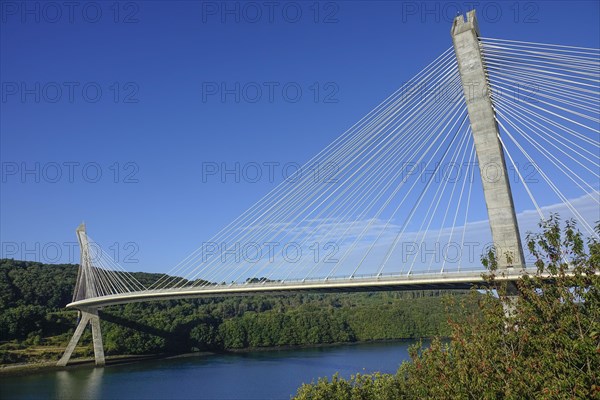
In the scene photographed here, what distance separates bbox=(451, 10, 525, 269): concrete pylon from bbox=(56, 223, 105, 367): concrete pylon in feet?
125

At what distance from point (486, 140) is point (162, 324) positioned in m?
44.0

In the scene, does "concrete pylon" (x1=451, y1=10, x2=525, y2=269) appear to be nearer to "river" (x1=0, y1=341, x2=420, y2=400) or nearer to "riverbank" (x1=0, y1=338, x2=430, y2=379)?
"river" (x1=0, y1=341, x2=420, y2=400)

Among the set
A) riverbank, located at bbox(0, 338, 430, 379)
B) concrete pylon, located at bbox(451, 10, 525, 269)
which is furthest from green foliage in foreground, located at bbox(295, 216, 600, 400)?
riverbank, located at bbox(0, 338, 430, 379)

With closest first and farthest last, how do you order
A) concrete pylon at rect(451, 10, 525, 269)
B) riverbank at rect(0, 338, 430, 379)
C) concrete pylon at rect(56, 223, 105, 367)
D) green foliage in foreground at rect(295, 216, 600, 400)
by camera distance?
green foliage in foreground at rect(295, 216, 600, 400) < concrete pylon at rect(451, 10, 525, 269) < riverbank at rect(0, 338, 430, 379) < concrete pylon at rect(56, 223, 105, 367)

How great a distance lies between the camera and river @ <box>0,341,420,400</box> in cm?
2888

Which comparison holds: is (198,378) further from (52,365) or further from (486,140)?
(486,140)

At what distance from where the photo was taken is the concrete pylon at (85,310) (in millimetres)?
43531

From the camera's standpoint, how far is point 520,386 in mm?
6316

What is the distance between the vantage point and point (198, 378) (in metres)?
34.9

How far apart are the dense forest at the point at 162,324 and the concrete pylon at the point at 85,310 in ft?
5.94

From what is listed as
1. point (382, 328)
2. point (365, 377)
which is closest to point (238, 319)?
point (382, 328)

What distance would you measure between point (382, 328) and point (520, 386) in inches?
2468

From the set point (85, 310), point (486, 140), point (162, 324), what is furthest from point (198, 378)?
point (486, 140)

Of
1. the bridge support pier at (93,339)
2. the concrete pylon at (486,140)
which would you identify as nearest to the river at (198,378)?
the bridge support pier at (93,339)
